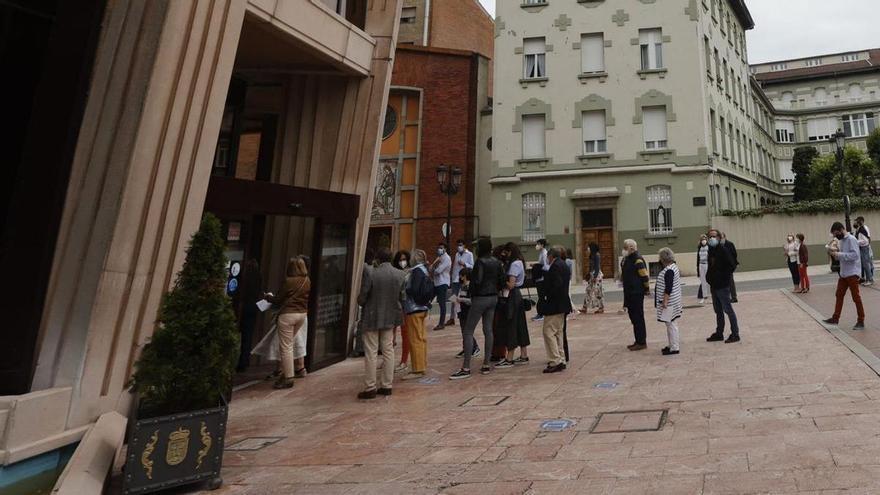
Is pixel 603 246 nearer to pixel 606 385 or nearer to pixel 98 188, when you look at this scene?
pixel 606 385

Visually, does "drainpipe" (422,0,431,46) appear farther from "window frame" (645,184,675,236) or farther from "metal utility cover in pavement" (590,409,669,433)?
"metal utility cover in pavement" (590,409,669,433)

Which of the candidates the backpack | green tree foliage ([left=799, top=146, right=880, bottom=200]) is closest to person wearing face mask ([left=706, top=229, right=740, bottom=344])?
the backpack

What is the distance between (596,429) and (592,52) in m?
23.8

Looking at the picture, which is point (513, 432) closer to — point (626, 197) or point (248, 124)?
point (248, 124)

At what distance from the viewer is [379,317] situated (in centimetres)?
702

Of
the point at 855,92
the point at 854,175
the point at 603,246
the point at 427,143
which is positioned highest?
the point at 855,92

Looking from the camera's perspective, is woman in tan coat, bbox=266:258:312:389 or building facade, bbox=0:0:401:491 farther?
woman in tan coat, bbox=266:258:312:389

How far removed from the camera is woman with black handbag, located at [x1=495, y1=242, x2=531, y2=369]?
27.0 feet

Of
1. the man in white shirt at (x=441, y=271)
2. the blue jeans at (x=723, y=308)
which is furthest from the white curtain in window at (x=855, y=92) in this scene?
the man in white shirt at (x=441, y=271)

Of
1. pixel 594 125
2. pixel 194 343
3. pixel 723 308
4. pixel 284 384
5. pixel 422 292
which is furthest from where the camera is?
pixel 594 125

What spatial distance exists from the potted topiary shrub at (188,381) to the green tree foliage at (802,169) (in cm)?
4838

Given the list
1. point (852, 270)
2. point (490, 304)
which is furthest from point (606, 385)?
point (852, 270)

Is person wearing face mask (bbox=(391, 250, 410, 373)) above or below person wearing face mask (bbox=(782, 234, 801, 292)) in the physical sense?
below

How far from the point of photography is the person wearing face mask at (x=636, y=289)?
8.65 m
